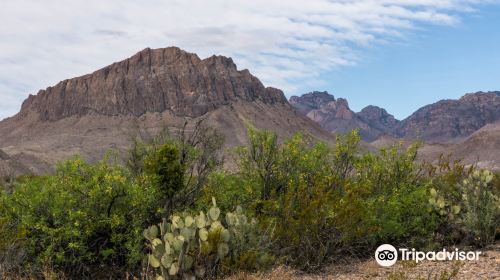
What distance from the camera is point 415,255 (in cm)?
1313

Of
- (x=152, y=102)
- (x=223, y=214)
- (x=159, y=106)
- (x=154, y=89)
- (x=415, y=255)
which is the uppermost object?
(x=154, y=89)

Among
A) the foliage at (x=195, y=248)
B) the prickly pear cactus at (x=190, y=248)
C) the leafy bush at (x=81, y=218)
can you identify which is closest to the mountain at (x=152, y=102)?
the leafy bush at (x=81, y=218)

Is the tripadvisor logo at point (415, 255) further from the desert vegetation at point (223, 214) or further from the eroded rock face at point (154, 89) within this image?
the eroded rock face at point (154, 89)

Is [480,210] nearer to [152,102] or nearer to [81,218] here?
[81,218]

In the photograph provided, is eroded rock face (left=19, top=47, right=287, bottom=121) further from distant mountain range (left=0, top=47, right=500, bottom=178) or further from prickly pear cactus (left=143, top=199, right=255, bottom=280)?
prickly pear cactus (left=143, top=199, right=255, bottom=280)

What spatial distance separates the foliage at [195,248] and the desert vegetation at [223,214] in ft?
0.08

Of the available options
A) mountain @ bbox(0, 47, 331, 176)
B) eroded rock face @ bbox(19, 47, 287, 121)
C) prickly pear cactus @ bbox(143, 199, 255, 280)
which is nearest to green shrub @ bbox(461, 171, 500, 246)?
prickly pear cactus @ bbox(143, 199, 255, 280)

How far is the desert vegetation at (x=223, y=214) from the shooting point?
10805mm

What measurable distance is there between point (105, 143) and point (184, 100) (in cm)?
4010

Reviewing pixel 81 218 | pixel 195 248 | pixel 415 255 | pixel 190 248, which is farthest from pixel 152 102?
pixel 190 248

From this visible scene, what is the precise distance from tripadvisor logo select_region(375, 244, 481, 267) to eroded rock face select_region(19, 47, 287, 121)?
142 m

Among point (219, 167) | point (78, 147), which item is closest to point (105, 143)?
point (78, 147)

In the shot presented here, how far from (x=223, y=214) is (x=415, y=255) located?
496 cm

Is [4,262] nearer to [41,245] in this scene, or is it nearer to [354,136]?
[41,245]
